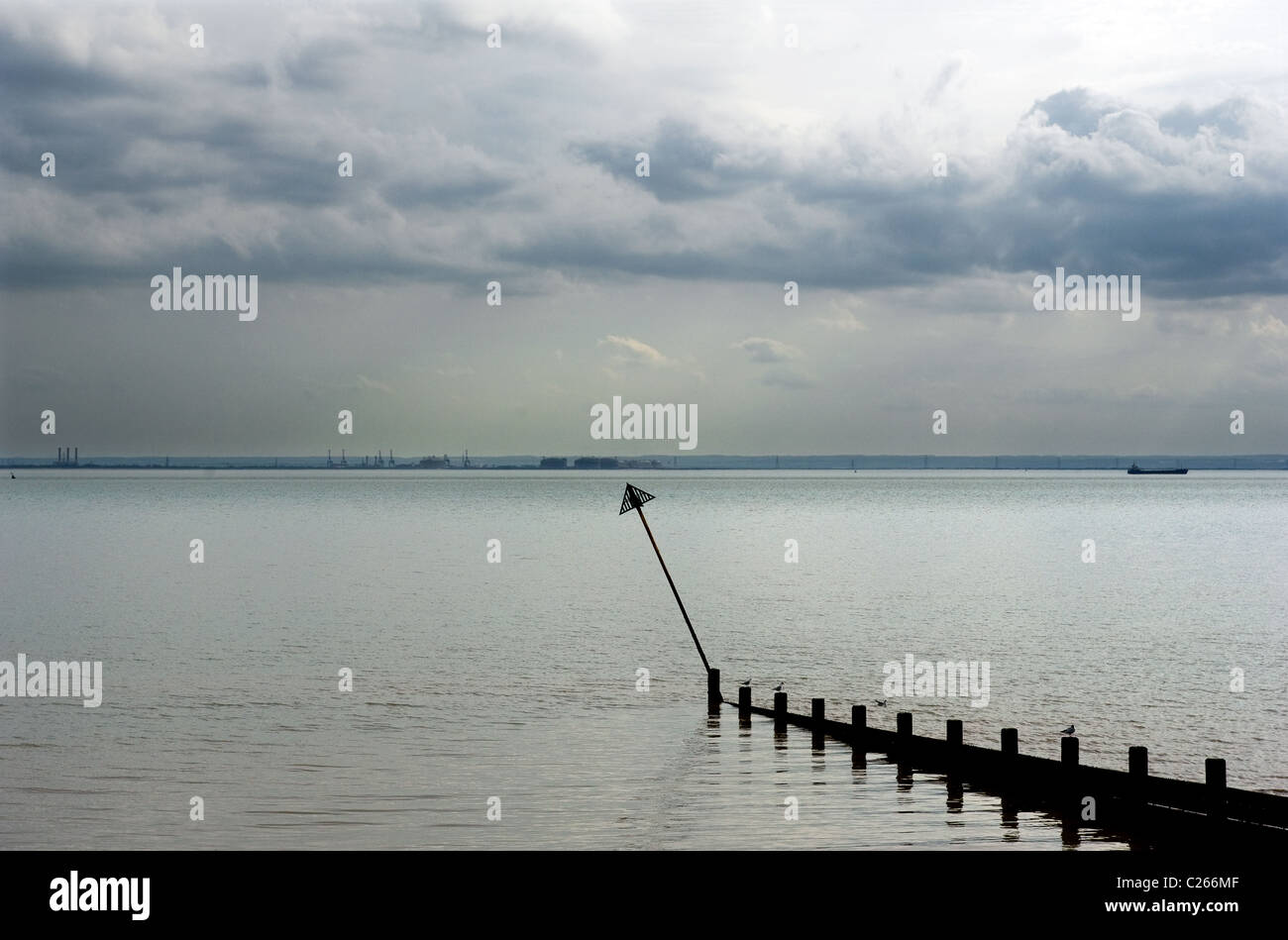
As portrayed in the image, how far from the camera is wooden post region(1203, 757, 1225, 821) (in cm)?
1748

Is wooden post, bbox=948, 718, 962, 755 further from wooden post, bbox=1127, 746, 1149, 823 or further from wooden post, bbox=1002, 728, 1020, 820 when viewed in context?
wooden post, bbox=1127, 746, 1149, 823

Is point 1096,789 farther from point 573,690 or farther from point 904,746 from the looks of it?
point 573,690

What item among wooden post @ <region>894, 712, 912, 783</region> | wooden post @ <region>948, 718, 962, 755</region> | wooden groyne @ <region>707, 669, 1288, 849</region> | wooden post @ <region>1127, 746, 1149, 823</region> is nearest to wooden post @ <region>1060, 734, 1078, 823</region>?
wooden groyne @ <region>707, 669, 1288, 849</region>

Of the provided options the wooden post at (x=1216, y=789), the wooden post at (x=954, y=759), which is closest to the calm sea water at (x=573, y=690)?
the wooden post at (x=954, y=759)

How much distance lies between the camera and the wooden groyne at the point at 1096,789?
17203mm

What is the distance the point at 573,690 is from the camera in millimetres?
43719

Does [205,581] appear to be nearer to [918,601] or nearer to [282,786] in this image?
[918,601]

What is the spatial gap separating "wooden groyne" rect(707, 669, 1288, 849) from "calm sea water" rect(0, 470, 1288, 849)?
627 millimetres

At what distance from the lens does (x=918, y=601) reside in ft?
257

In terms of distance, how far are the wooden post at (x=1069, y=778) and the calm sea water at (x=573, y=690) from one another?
61cm

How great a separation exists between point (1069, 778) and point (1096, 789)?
1.88 feet

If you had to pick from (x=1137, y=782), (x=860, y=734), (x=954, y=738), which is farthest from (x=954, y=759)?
(x=1137, y=782)
